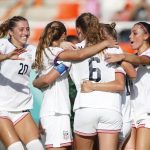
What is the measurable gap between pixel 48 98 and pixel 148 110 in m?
1.08

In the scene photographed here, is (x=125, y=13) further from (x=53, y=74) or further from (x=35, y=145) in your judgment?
(x=53, y=74)

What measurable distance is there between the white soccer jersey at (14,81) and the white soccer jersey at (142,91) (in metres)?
1.17

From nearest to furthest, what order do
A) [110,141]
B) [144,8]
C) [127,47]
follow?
[110,141], [127,47], [144,8]

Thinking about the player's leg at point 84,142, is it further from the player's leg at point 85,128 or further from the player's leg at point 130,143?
the player's leg at point 130,143

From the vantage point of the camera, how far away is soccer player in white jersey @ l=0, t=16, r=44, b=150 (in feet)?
20.7

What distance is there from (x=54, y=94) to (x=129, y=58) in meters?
0.87

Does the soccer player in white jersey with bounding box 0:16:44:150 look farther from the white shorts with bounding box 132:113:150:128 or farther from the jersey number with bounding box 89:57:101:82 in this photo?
the white shorts with bounding box 132:113:150:128

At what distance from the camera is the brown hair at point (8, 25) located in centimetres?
650

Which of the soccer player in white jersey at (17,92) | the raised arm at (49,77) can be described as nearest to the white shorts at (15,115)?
the soccer player in white jersey at (17,92)

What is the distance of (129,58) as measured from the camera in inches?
231

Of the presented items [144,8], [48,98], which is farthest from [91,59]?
[144,8]

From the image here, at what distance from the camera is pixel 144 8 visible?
1659cm

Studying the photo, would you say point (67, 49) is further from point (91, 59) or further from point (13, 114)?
point (13, 114)

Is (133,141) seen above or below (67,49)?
below
